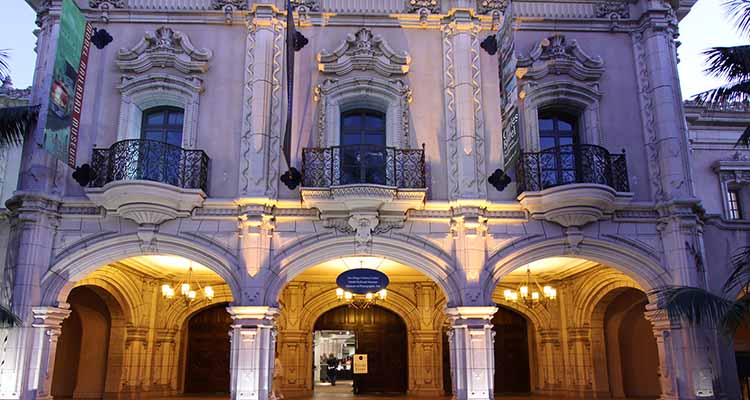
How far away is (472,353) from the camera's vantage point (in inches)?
487

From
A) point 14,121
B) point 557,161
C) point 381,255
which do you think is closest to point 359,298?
point 381,255

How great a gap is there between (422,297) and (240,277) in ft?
20.0

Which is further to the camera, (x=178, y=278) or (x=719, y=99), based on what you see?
(x=178, y=278)

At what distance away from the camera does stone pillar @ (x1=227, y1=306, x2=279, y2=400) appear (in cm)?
1204

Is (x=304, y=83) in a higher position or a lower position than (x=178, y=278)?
higher

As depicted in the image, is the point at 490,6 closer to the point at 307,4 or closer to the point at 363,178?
the point at 307,4

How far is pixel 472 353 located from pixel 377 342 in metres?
5.91

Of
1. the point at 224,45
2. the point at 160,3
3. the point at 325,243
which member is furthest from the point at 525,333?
the point at 160,3

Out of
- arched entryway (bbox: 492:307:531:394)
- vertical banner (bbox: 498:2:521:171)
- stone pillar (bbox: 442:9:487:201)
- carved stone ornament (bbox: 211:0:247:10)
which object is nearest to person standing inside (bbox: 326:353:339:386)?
arched entryway (bbox: 492:307:531:394)

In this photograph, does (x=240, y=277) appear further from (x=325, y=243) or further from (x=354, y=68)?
(x=354, y=68)

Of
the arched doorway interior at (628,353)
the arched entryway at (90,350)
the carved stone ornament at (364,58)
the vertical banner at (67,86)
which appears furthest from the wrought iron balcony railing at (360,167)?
the arched doorway interior at (628,353)

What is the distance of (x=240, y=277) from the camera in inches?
495

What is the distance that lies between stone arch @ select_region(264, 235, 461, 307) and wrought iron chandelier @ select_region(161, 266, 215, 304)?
3403mm

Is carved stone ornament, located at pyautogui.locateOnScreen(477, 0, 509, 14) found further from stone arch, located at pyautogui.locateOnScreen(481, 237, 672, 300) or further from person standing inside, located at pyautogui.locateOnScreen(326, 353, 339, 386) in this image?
person standing inside, located at pyautogui.locateOnScreen(326, 353, 339, 386)
